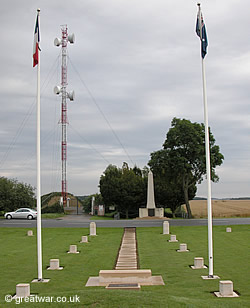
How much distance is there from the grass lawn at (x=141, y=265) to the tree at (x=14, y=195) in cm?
1968

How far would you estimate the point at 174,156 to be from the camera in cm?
4603

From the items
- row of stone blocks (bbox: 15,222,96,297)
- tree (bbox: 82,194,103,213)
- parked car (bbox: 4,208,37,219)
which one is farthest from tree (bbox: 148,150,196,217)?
row of stone blocks (bbox: 15,222,96,297)

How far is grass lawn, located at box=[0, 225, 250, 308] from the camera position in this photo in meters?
9.83

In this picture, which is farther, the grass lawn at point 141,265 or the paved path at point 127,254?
the paved path at point 127,254

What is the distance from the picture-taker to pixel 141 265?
54.7ft

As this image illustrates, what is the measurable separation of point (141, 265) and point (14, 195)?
36.6 metres

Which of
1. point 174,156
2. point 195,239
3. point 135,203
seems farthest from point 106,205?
point 195,239

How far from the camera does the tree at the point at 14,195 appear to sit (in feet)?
163

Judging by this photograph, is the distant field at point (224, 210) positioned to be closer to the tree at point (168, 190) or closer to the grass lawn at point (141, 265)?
the tree at point (168, 190)

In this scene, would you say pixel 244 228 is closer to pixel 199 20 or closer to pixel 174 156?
pixel 174 156

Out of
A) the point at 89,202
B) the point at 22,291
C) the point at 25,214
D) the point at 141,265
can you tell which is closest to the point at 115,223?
the point at 25,214

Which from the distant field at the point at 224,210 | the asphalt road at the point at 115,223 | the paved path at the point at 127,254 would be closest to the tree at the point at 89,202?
the distant field at the point at 224,210

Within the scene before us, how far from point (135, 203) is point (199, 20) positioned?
1634 inches

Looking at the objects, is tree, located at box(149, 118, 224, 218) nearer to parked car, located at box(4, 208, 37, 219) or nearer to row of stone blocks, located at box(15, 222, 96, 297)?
parked car, located at box(4, 208, 37, 219)
